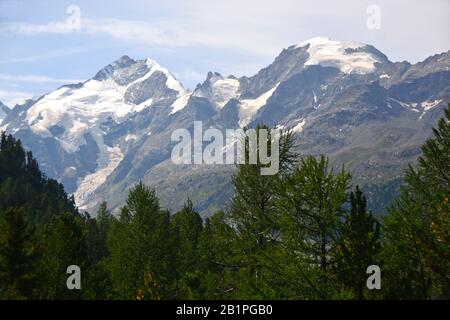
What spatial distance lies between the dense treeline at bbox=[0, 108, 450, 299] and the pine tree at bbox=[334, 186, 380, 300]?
5 cm

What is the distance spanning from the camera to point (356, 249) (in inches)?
997

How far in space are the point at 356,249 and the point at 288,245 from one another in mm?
3223

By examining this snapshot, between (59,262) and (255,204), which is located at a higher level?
(255,204)

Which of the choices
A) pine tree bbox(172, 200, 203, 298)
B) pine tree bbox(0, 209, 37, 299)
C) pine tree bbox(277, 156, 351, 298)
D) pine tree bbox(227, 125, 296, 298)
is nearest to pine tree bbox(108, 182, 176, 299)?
pine tree bbox(172, 200, 203, 298)

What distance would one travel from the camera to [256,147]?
3409 centimetres

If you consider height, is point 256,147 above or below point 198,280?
above

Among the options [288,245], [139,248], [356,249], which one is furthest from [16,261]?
[356,249]

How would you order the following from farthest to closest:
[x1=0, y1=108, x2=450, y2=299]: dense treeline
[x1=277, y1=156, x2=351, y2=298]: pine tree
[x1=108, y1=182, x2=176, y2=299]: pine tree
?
[x1=108, y1=182, x2=176, y2=299]: pine tree, [x1=0, y1=108, x2=450, y2=299]: dense treeline, [x1=277, y1=156, x2=351, y2=298]: pine tree

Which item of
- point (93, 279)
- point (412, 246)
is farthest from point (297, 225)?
point (93, 279)

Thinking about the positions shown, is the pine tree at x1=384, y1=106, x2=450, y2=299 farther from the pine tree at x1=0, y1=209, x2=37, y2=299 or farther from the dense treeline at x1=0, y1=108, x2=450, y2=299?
the pine tree at x1=0, y1=209, x2=37, y2=299

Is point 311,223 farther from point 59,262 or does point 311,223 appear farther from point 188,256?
point 188,256

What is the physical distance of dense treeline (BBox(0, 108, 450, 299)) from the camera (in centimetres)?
2577
